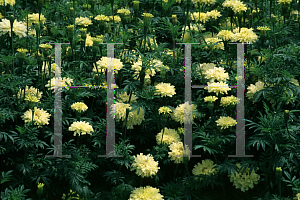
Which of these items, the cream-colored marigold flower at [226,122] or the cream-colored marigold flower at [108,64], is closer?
the cream-colored marigold flower at [226,122]

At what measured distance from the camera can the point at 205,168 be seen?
3062mm

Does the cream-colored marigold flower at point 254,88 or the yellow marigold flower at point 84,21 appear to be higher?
the yellow marigold flower at point 84,21

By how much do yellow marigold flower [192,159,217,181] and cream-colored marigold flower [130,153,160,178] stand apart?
0.35 m

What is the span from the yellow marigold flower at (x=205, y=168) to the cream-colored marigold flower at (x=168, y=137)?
261mm

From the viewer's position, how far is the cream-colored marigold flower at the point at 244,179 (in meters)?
2.93

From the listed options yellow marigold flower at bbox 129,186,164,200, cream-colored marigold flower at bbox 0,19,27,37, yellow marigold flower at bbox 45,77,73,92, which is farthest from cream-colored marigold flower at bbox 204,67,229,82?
cream-colored marigold flower at bbox 0,19,27,37

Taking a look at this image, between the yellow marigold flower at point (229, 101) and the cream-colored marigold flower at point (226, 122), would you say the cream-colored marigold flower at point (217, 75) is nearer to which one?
the yellow marigold flower at point (229, 101)

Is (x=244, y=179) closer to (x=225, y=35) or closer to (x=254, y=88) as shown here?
(x=254, y=88)

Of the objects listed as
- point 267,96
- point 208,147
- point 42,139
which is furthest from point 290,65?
point 42,139

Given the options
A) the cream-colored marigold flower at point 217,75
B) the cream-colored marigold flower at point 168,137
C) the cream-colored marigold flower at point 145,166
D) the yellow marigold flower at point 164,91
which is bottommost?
the cream-colored marigold flower at point 145,166

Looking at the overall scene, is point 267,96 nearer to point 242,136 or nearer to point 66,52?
point 242,136

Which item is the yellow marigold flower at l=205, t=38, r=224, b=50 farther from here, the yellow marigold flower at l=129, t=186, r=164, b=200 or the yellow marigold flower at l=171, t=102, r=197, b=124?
the yellow marigold flower at l=129, t=186, r=164, b=200

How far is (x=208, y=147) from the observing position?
2.94 metres

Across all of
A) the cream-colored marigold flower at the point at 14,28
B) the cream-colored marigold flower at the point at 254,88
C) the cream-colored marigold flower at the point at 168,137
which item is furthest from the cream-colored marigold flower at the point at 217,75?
the cream-colored marigold flower at the point at 14,28
